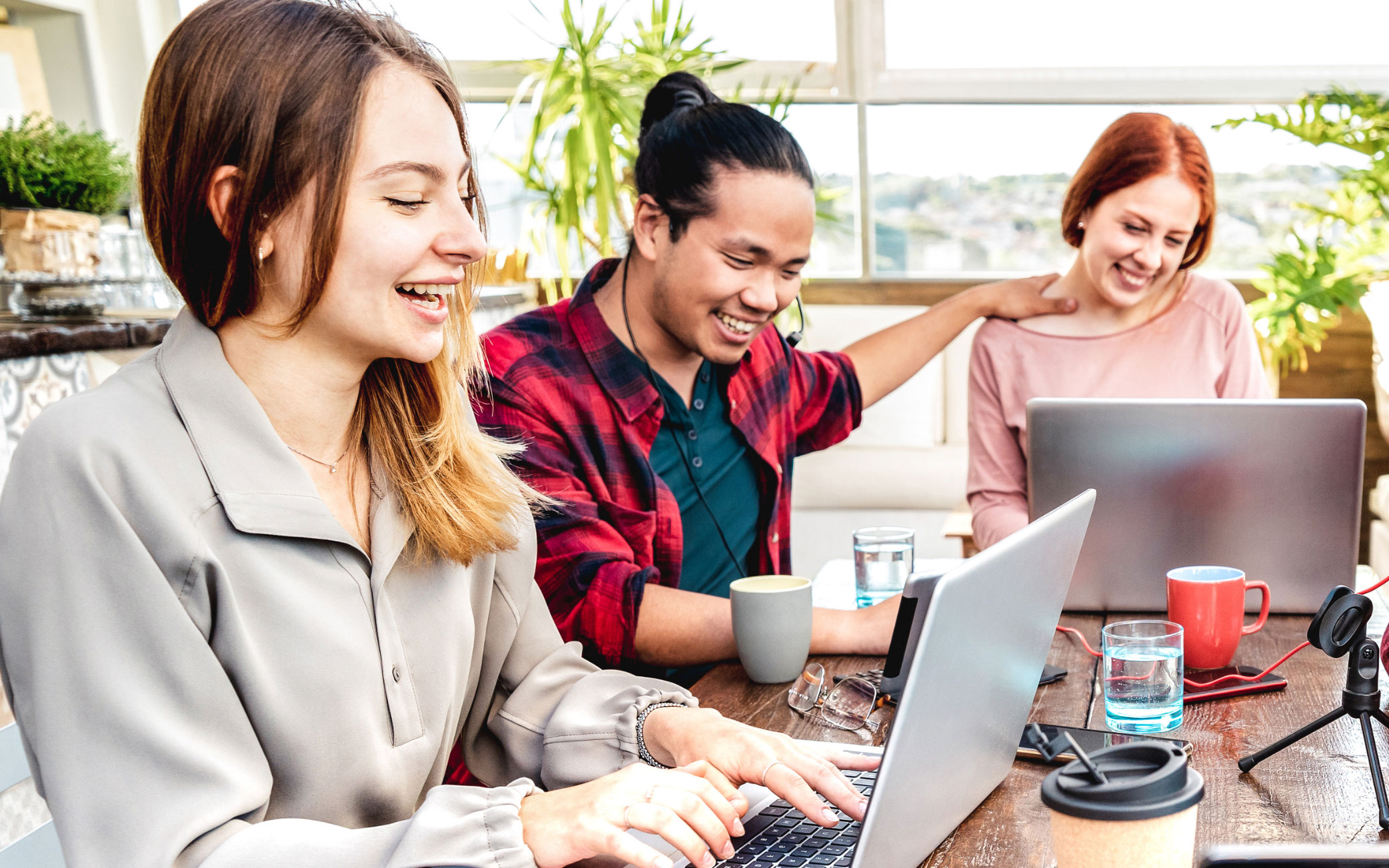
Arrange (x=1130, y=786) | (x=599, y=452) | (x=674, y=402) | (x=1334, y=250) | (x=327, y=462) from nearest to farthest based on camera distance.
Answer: (x=1130, y=786)
(x=327, y=462)
(x=599, y=452)
(x=674, y=402)
(x=1334, y=250)

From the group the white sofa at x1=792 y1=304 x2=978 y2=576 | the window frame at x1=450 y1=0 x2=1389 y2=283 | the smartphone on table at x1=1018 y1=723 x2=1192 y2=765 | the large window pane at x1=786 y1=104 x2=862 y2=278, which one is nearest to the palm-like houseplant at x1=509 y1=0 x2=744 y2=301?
the window frame at x1=450 y1=0 x2=1389 y2=283

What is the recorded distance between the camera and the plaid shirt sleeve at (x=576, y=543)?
4.64 feet

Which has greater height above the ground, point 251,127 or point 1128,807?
point 251,127

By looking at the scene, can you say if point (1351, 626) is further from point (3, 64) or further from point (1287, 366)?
point (1287, 366)

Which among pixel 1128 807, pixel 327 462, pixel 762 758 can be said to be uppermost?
pixel 327 462

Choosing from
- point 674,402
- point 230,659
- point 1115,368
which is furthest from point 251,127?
point 1115,368

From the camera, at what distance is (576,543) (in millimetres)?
1458

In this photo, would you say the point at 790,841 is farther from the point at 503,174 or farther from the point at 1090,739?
the point at 503,174

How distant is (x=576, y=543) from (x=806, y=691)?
37 cm

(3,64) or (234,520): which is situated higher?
(3,64)

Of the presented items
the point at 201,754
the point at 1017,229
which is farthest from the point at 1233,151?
the point at 201,754

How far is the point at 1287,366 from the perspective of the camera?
13.9ft

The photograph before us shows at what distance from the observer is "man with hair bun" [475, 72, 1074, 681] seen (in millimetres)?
1420

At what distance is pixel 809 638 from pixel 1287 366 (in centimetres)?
355
